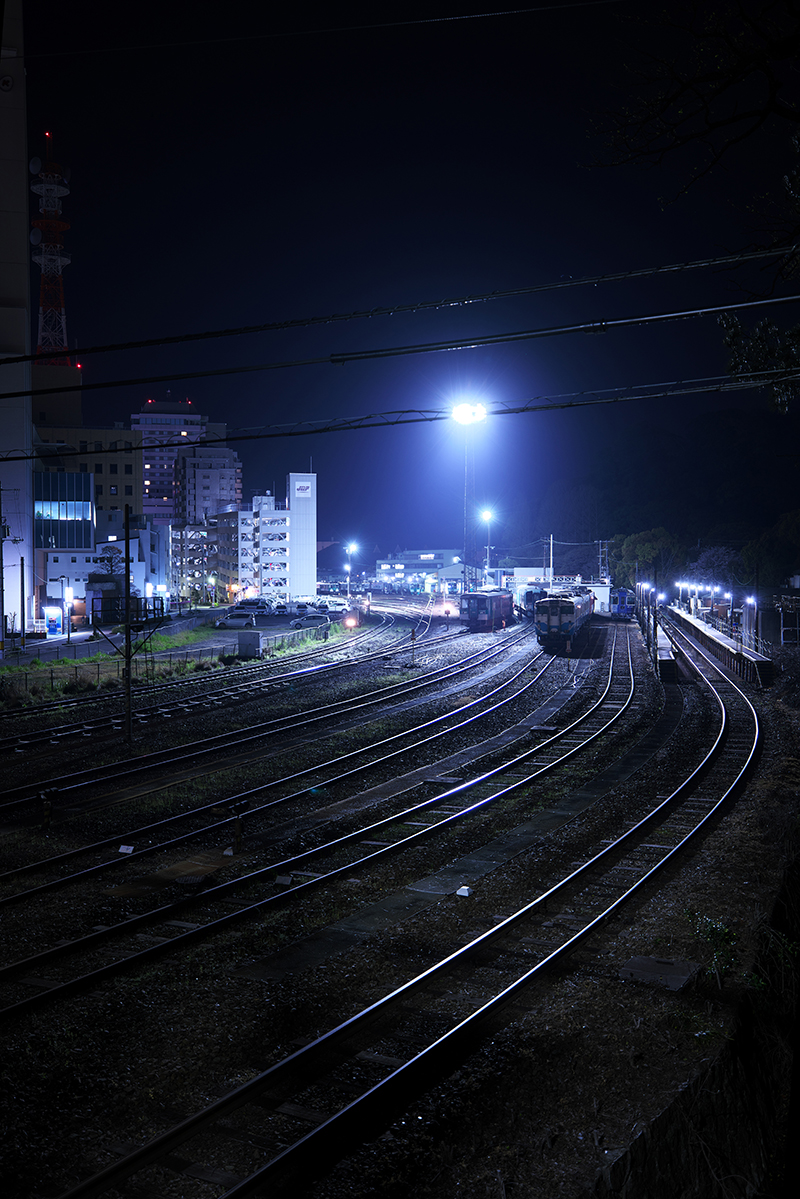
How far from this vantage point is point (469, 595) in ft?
160

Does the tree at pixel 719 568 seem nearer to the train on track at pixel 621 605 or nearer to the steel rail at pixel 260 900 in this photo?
the train on track at pixel 621 605

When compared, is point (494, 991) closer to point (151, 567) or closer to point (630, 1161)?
point (630, 1161)

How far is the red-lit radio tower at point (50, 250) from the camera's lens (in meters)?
73.1

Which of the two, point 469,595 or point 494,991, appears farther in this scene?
point 469,595

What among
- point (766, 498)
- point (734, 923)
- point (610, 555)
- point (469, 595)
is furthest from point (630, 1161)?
point (766, 498)

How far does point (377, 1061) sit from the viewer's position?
6324 millimetres

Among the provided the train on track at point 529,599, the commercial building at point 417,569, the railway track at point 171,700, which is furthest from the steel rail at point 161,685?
the commercial building at point 417,569

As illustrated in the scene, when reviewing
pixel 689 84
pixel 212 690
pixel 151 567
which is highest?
pixel 689 84

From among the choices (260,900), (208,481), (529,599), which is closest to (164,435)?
(208,481)

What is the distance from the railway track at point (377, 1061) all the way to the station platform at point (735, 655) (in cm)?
2024

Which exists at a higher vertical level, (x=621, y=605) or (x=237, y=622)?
(x=621, y=605)

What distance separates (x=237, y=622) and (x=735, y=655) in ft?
111

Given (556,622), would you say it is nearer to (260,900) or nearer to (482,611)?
(482,611)

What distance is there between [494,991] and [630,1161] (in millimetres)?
2485
